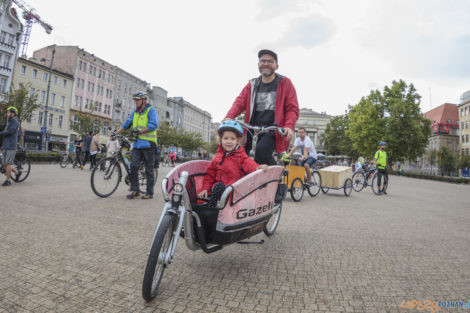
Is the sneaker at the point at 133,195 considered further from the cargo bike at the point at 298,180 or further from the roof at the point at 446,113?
the roof at the point at 446,113

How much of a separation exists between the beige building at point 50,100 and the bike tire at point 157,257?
43577 mm

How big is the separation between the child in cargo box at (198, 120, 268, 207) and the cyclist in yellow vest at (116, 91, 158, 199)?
11.8ft

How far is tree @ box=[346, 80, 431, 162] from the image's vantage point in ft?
130

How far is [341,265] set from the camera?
2879 millimetres

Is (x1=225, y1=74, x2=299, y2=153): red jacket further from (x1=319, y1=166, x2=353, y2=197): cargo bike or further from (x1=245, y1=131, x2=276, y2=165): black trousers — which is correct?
(x1=319, y1=166, x2=353, y2=197): cargo bike

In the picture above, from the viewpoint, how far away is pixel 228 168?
9.28 feet

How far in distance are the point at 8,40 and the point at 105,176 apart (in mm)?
44589

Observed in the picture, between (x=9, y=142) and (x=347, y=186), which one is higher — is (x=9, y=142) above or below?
above

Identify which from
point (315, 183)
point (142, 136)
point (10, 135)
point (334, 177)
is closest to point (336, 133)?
point (334, 177)

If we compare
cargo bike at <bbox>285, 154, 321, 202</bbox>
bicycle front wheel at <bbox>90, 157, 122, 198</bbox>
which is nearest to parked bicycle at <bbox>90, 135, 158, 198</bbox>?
bicycle front wheel at <bbox>90, 157, 122, 198</bbox>

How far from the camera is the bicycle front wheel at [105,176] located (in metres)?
5.98

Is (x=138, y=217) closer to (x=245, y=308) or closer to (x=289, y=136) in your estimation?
(x=289, y=136)

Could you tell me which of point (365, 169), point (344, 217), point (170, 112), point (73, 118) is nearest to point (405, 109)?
point (365, 169)

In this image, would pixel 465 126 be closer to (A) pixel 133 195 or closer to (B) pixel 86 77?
(B) pixel 86 77
